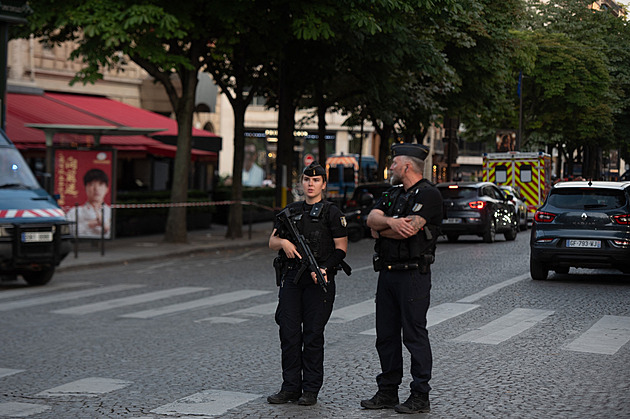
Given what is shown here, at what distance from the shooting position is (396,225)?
281 inches

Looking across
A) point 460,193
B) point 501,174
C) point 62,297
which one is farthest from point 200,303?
point 501,174

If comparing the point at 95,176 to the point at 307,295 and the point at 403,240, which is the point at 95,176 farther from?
the point at 403,240

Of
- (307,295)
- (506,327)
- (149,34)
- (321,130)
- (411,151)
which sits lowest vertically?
(506,327)

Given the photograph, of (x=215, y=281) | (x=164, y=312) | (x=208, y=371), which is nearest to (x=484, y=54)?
(x=215, y=281)

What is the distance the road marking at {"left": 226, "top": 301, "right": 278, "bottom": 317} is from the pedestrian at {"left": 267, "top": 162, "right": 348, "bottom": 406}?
5.02 metres

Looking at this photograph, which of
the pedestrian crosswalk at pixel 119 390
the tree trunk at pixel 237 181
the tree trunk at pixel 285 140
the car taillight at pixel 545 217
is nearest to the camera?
the pedestrian crosswalk at pixel 119 390

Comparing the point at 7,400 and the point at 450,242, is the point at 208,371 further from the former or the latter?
the point at 450,242

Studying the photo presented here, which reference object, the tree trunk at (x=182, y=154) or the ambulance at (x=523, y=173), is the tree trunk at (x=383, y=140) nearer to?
the ambulance at (x=523, y=173)

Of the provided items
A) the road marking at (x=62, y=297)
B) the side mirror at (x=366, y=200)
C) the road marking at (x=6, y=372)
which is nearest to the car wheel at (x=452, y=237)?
the side mirror at (x=366, y=200)

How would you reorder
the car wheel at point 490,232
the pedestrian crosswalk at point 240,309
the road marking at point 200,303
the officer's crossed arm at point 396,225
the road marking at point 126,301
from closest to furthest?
the officer's crossed arm at point 396,225 < the pedestrian crosswalk at point 240,309 < the road marking at point 200,303 < the road marking at point 126,301 < the car wheel at point 490,232

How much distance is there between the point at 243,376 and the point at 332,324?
10.2 feet

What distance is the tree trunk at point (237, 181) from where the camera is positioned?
90.0 feet

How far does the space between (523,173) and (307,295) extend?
109ft

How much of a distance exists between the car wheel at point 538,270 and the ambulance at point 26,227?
24.5 feet
